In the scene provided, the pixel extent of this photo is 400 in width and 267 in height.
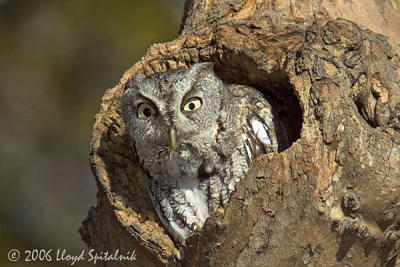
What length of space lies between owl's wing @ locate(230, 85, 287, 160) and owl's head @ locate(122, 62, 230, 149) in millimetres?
160

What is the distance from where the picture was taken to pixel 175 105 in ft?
11.5

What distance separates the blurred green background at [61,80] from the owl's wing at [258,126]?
11.6 ft

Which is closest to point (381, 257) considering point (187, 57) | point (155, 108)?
point (155, 108)

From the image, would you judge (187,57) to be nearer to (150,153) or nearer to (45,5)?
(150,153)

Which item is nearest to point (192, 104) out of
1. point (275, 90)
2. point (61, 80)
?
point (275, 90)

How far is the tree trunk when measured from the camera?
9.86 feet

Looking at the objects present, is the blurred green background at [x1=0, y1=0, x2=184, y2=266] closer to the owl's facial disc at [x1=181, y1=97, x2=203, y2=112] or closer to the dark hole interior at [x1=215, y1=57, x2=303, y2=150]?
the dark hole interior at [x1=215, y1=57, x2=303, y2=150]

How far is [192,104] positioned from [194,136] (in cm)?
20

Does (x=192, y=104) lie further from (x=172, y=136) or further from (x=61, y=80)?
(x=61, y=80)

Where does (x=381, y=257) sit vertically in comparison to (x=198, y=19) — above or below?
below

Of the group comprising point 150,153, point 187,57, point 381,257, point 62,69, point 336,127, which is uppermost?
point 62,69

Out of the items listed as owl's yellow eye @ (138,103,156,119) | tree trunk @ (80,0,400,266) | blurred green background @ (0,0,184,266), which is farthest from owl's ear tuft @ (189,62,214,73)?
blurred green background @ (0,0,184,266)

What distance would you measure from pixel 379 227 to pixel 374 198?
0.18 m

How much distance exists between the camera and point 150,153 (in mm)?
3889
